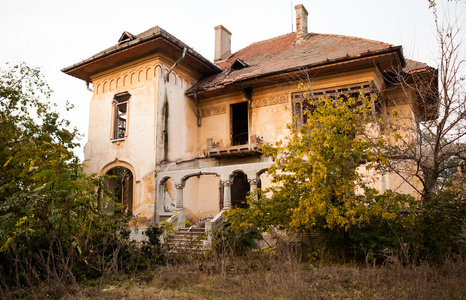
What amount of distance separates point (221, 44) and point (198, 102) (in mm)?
4610

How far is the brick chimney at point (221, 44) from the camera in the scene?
20656mm

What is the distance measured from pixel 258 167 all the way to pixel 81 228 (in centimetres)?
665

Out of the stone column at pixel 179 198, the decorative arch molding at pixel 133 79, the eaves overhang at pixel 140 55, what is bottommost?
the stone column at pixel 179 198

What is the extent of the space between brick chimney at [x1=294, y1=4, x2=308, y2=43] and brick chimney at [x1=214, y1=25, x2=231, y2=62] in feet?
13.6

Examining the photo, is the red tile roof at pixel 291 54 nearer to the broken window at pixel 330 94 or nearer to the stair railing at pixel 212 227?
the broken window at pixel 330 94

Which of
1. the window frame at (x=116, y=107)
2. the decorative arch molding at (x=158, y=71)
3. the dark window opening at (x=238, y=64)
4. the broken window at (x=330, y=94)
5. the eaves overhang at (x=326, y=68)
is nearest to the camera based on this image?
the eaves overhang at (x=326, y=68)

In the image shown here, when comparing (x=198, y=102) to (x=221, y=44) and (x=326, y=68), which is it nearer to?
(x=221, y=44)

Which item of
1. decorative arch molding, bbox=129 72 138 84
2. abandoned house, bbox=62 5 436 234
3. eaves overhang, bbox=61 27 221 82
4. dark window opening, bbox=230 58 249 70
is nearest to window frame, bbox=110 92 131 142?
abandoned house, bbox=62 5 436 234

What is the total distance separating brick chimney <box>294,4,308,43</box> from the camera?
18.3 metres

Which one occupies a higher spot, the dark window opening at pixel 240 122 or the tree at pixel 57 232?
the dark window opening at pixel 240 122

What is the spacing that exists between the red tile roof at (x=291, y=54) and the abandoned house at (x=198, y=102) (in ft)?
0.20

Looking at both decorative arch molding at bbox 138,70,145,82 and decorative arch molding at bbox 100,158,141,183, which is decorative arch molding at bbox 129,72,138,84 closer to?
decorative arch molding at bbox 138,70,145,82

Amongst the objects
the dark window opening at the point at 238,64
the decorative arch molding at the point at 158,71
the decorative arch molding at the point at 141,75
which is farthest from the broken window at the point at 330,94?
the decorative arch molding at the point at 141,75

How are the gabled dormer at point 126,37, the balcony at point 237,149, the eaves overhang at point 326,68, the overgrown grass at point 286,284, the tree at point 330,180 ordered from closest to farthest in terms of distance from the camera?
1. the overgrown grass at point 286,284
2. the tree at point 330,180
3. the eaves overhang at point 326,68
4. the balcony at point 237,149
5. the gabled dormer at point 126,37
